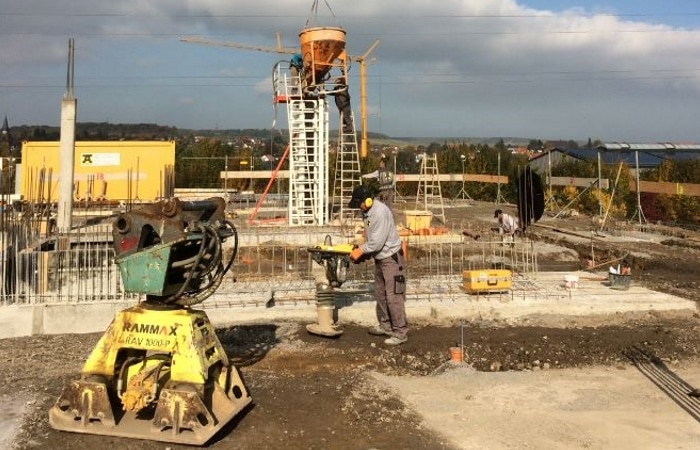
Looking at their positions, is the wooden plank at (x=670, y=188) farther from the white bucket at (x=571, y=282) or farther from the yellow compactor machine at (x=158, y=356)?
the yellow compactor machine at (x=158, y=356)

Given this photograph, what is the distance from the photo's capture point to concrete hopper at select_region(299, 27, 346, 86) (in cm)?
1783

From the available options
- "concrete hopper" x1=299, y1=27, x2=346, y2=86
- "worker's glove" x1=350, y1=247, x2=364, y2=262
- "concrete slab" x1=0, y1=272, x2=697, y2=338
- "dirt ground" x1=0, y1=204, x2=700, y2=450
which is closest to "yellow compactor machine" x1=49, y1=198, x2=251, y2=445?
"dirt ground" x1=0, y1=204, x2=700, y2=450

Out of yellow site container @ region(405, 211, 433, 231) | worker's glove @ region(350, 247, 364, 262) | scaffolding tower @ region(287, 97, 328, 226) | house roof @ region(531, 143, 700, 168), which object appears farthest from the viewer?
house roof @ region(531, 143, 700, 168)

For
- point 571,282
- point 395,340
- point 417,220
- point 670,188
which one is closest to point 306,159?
point 417,220

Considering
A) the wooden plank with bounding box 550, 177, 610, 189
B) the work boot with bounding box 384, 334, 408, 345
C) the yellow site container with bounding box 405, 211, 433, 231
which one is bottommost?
A: the work boot with bounding box 384, 334, 408, 345

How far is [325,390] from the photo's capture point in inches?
225

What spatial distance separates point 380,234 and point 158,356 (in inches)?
124

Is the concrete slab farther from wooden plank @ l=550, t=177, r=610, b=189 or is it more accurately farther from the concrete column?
wooden plank @ l=550, t=177, r=610, b=189

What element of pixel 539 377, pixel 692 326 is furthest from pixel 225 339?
pixel 692 326

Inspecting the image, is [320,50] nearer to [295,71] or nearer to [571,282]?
[295,71]

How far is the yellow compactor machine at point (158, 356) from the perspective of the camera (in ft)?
14.7

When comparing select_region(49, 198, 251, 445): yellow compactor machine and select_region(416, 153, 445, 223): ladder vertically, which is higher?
select_region(416, 153, 445, 223): ladder

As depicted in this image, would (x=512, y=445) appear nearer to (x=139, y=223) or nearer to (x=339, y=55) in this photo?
(x=139, y=223)

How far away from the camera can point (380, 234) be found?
7.17 m
